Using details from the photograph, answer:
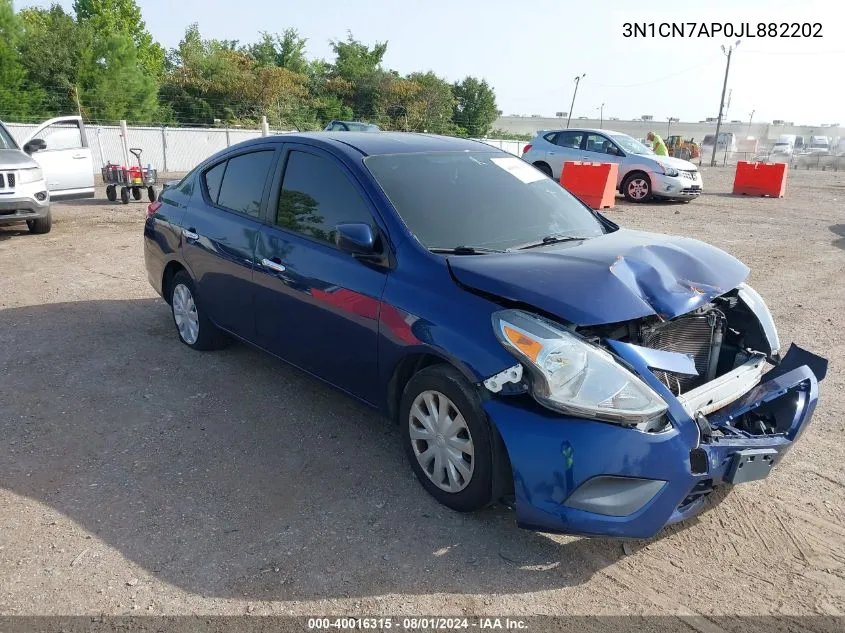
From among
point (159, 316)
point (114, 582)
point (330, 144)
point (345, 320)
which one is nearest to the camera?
point (114, 582)

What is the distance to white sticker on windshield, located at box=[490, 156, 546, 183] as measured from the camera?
14.1 ft

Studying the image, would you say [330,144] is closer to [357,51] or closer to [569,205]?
[569,205]

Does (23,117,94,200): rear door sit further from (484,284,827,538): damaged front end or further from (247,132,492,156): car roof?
(484,284,827,538): damaged front end

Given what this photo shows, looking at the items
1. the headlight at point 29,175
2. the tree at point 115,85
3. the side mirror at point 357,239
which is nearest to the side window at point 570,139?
the headlight at point 29,175

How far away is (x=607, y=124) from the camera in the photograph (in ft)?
307

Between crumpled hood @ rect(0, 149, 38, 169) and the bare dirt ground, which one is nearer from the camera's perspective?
the bare dirt ground

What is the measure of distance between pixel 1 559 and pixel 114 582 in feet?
1.85

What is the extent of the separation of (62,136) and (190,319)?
8895mm

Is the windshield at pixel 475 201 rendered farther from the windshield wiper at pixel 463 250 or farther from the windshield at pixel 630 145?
the windshield at pixel 630 145

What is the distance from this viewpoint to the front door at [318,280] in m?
3.56

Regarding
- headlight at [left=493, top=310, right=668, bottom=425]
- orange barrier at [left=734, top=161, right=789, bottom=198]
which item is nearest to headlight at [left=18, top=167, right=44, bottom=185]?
headlight at [left=493, top=310, right=668, bottom=425]

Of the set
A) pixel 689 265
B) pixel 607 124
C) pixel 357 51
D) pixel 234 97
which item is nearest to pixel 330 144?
pixel 689 265

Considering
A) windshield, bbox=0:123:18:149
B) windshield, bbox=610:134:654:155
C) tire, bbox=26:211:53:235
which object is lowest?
tire, bbox=26:211:53:235

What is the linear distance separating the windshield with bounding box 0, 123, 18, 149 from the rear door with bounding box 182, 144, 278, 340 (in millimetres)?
6965
